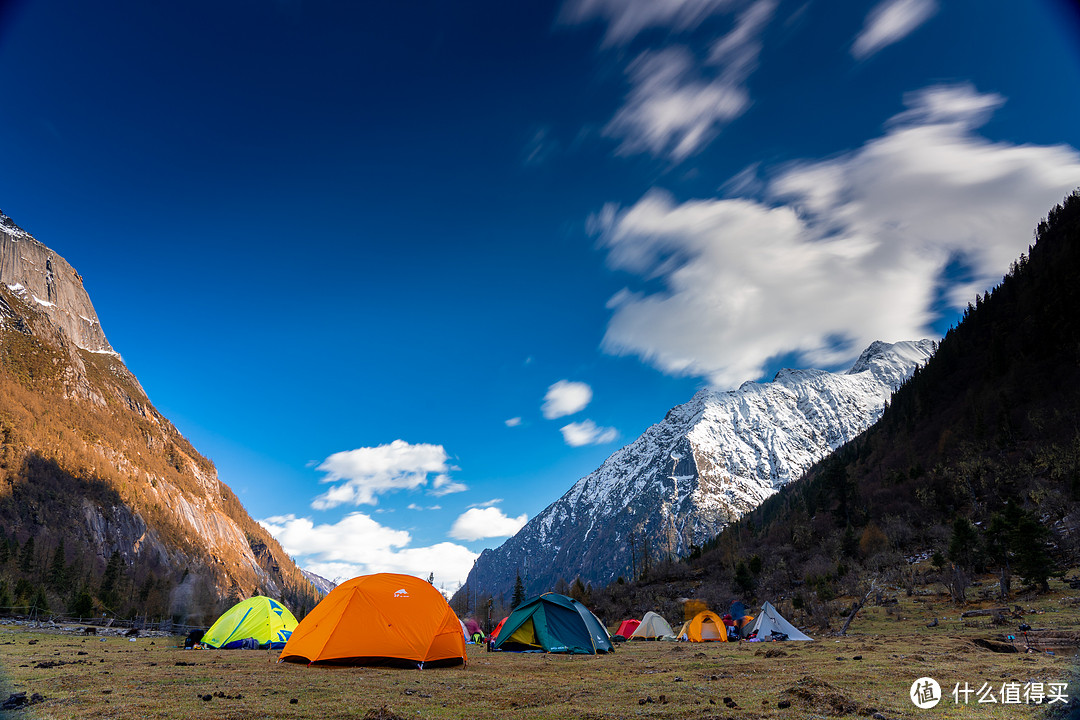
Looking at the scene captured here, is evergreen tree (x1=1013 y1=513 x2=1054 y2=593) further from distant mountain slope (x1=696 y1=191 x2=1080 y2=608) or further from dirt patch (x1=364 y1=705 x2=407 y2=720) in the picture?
dirt patch (x1=364 y1=705 x2=407 y2=720)

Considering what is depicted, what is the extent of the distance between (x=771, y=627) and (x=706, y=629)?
14.3 feet

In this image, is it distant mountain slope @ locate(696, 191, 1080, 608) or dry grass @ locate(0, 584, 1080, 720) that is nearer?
dry grass @ locate(0, 584, 1080, 720)

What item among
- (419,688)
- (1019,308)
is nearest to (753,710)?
(419,688)

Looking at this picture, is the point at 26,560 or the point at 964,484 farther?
the point at 26,560

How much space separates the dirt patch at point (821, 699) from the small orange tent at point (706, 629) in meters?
25.0

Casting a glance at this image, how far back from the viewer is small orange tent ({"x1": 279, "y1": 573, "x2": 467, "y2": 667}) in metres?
14.9

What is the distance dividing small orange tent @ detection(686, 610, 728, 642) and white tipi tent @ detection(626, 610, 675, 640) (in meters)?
4.32

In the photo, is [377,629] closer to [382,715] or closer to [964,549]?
[382,715]

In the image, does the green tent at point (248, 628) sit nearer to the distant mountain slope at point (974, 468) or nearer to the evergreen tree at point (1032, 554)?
the distant mountain slope at point (974, 468)

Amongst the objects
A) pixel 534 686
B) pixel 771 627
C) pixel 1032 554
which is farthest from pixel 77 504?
pixel 1032 554

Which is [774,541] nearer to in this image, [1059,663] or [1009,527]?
[1009,527]

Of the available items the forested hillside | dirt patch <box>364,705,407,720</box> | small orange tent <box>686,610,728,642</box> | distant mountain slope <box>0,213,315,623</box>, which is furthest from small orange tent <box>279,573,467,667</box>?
distant mountain slope <box>0,213,315,623</box>

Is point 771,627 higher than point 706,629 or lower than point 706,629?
higher

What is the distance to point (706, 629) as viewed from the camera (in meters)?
32.7
